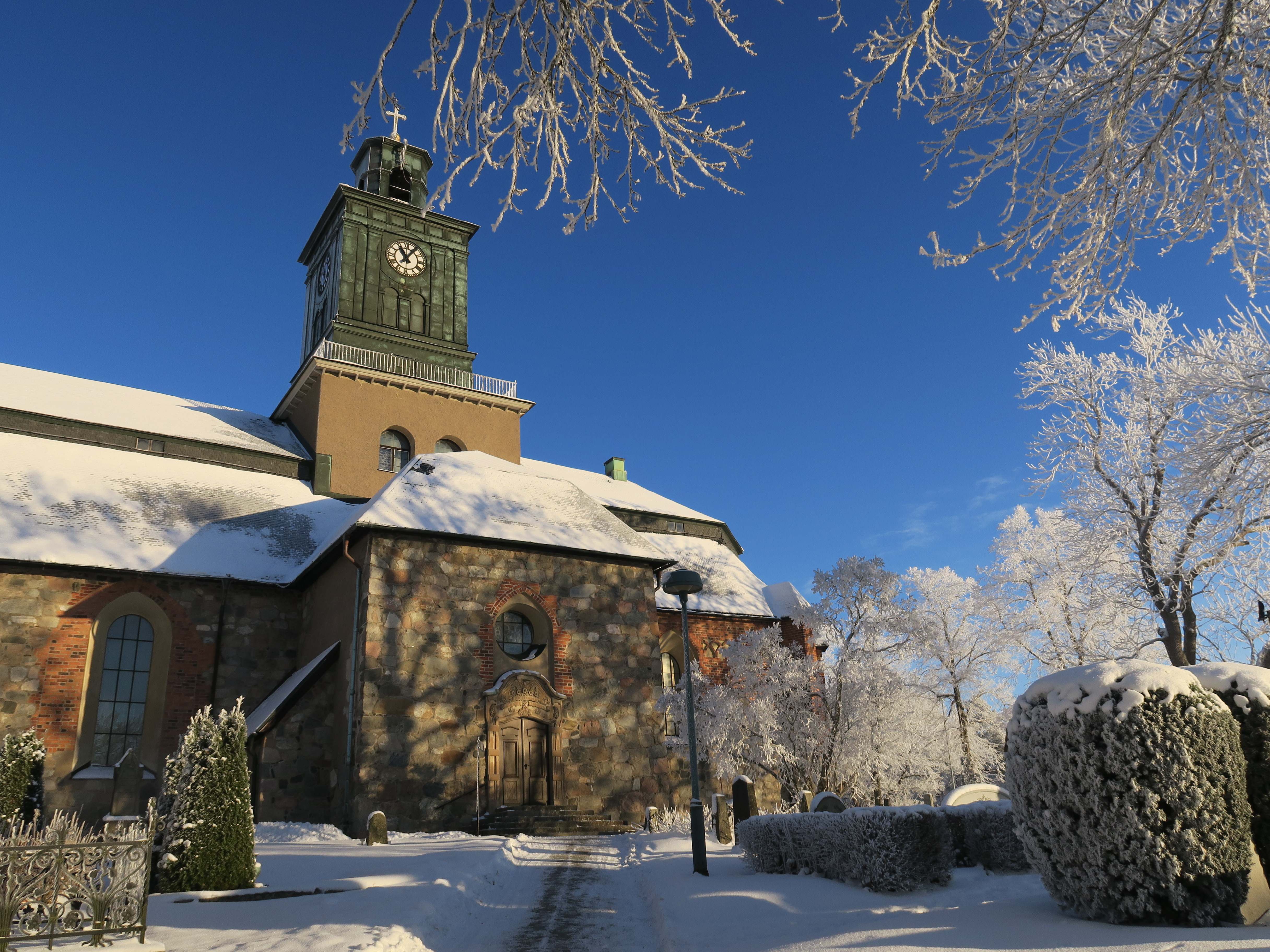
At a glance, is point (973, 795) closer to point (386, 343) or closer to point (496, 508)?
point (496, 508)

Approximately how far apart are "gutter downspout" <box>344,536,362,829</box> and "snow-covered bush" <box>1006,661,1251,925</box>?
11756 mm

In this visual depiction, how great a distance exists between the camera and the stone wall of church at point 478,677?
14.3 metres

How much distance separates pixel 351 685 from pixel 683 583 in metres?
7.54

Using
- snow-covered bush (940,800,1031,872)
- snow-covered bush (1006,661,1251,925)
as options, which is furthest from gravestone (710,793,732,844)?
snow-covered bush (1006,661,1251,925)

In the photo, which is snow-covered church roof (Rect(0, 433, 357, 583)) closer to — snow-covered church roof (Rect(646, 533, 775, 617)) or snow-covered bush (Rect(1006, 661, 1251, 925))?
snow-covered church roof (Rect(646, 533, 775, 617))

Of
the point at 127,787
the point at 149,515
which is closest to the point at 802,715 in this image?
the point at 127,787

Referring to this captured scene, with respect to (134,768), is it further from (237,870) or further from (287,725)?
(237,870)

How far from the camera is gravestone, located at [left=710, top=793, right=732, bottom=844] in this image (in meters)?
13.1

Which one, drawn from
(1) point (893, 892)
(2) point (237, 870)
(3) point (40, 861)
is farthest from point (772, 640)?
(3) point (40, 861)

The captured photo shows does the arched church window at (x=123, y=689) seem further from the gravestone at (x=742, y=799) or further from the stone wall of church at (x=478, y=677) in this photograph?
the gravestone at (x=742, y=799)

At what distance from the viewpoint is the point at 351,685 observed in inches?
579

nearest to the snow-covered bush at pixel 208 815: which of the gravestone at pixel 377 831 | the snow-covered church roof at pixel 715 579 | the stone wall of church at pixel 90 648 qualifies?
the gravestone at pixel 377 831

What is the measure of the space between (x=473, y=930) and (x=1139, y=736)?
5.44 metres

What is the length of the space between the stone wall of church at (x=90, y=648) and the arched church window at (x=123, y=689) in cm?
45
